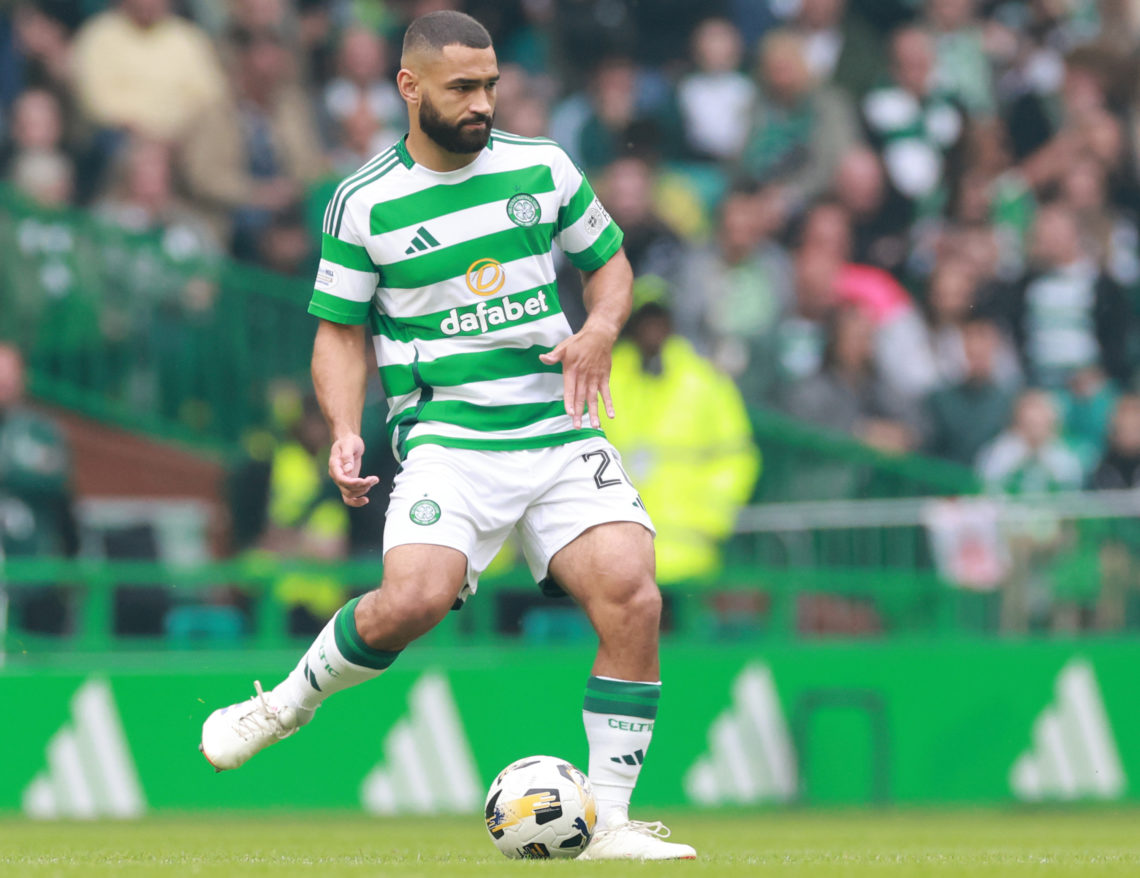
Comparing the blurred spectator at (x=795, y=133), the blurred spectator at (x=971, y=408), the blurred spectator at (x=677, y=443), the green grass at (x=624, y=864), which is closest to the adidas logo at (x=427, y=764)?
the green grass at (x=624, y=864)

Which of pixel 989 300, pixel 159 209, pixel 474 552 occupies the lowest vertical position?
pixel 474 552

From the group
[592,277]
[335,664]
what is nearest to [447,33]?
[592,277]

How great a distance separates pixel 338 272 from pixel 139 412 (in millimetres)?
6324

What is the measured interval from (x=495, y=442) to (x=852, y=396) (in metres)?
6.57

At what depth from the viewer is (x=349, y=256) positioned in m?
6.14

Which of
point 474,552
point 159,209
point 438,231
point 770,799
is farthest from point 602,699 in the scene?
point 159,209

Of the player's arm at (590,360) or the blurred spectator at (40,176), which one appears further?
the blurred spectator at (40,176)

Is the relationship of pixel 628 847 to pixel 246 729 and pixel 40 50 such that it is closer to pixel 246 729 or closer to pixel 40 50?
pixel 246 729

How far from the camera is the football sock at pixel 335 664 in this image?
5.94 metres

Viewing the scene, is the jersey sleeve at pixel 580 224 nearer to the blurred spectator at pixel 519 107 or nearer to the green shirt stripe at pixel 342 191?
the green shirt stripe at pixel 342 191

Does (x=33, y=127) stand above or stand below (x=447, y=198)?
above

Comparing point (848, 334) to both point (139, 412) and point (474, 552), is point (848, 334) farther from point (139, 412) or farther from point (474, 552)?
point (474, 552)

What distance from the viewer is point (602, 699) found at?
598 cm

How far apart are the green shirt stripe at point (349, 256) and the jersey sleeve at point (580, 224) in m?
0.60
